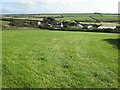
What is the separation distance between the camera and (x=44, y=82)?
41.1ft

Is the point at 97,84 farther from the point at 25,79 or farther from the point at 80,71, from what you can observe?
the point at 25,79

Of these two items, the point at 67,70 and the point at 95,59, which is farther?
the point at 95,59

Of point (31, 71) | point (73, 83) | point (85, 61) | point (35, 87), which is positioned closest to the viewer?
point (35, 87)

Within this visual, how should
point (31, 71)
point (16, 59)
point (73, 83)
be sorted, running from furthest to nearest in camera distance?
point (16, 59), point (31, 71), point (73, 83)

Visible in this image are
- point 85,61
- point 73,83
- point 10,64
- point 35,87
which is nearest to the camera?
point 35,87

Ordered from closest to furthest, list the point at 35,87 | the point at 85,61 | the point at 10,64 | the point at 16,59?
the point at 35,87 → the point at 10,64 → the point at 16,59 → the point at 85,61

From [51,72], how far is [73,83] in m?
1.92

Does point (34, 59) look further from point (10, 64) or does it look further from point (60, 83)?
point (60, 83)

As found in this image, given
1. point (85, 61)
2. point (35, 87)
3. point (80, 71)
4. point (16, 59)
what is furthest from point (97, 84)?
point (16, 59)

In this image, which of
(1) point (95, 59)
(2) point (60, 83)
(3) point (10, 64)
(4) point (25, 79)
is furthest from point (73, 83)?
(1) point (95, 59)

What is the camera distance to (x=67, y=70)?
14.8 meters

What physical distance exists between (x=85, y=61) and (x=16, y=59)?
4.65 metres

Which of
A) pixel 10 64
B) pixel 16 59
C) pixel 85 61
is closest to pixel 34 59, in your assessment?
pixel 16 59

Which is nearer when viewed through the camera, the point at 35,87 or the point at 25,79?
the point at 35,87
